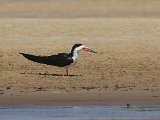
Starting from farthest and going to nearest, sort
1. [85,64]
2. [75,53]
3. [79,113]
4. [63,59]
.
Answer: [85,64]
[75,53]
[63,59]
[79,113]

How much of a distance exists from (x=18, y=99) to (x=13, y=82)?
4.96 ft

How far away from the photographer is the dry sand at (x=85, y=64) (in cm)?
1315

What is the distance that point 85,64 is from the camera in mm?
16688

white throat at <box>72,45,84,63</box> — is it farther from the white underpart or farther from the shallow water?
the shallow water

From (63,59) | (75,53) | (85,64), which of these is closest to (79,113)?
(63,59)

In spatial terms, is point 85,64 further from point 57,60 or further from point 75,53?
point 57,60

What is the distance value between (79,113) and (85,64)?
478 centimetres

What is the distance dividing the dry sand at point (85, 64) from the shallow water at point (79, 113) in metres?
0.39

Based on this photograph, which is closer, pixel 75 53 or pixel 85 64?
pixel 75 53

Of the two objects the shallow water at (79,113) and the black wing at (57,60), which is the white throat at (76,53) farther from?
the shallow water at (79,113)

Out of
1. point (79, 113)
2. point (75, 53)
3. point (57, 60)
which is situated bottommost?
point (79, 113)

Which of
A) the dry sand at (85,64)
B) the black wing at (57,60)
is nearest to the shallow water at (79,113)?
the dry sand at (85,64)

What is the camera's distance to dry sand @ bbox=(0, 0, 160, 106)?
1315 centimetres

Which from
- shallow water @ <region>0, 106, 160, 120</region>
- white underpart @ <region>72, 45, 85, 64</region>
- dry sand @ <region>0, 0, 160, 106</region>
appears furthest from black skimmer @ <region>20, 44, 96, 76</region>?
shallow water @ <region>0, 106, 160, 120</region>
